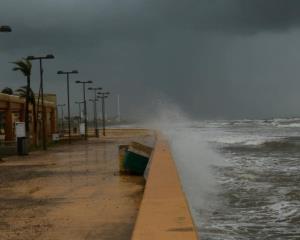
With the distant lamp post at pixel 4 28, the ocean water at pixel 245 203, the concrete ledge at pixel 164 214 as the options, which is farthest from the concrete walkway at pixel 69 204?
the distant lamp post at pixel 4 28

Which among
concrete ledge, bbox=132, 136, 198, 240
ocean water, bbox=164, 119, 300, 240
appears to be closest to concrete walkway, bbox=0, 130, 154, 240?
concrete ledge, bbox=132, 136, 198, 240

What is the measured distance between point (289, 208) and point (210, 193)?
319 centimetres

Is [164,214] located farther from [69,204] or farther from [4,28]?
[4,28]

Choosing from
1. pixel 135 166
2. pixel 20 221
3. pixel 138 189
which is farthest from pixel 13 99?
pixel 20 221

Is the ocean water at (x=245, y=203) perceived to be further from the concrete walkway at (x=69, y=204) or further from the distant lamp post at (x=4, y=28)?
the distant lamp post at (x=4, y=28)

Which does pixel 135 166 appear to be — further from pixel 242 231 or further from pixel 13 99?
pixel 13 99

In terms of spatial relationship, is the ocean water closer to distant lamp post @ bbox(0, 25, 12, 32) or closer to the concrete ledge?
the concrete ledge

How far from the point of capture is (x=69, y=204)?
10.7 meters

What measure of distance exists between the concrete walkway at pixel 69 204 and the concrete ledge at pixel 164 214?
0.48 meters

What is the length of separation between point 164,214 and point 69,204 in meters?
3.95

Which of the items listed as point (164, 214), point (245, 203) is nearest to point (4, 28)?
point (245, 203)

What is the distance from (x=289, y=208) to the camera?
1350cm

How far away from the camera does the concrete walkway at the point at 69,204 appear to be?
8.07 metres

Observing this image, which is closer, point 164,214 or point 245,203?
point 164,214
